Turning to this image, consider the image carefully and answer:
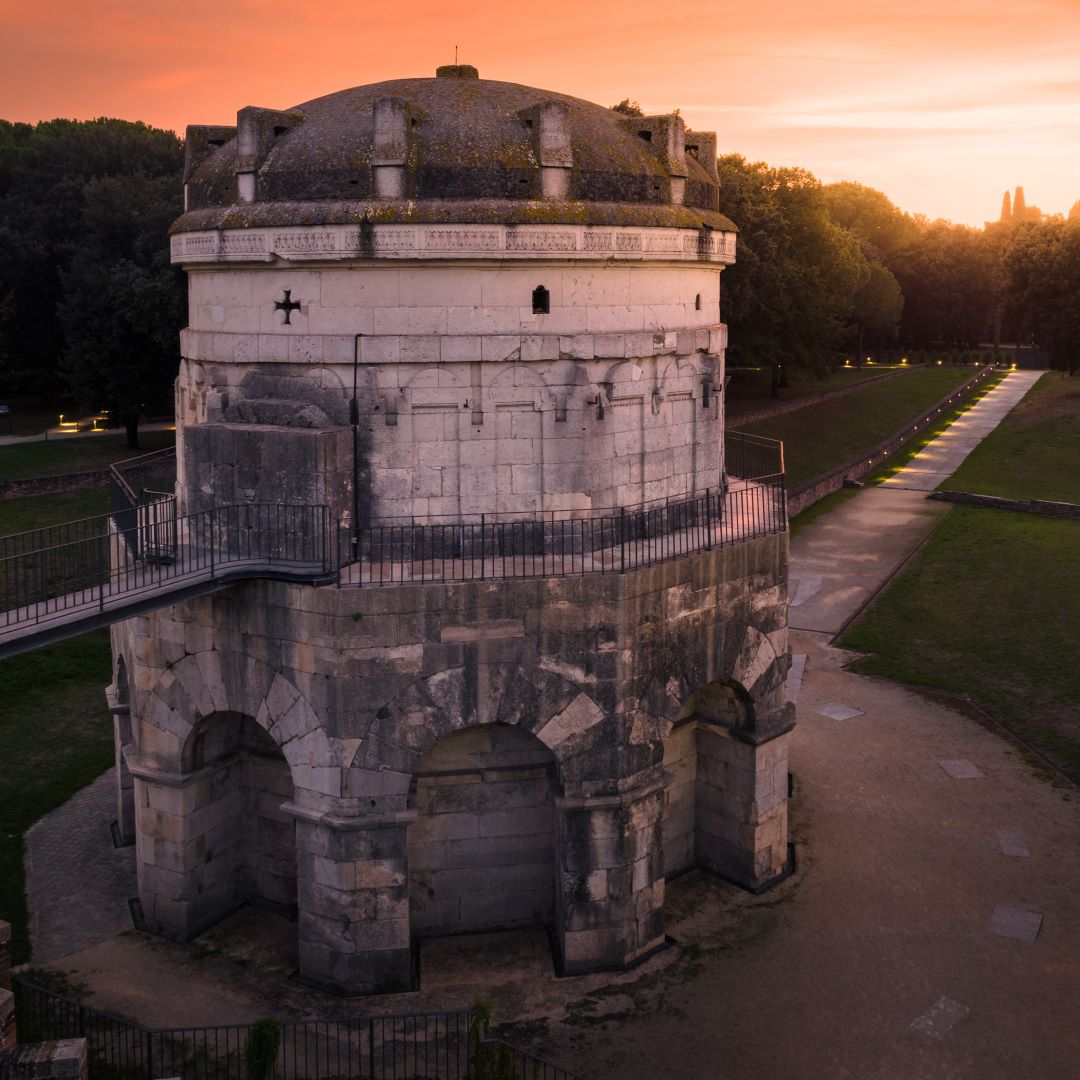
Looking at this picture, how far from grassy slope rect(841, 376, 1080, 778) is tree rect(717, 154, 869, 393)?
48.8 ft

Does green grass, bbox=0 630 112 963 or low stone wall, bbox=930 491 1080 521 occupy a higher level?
low stone wall, bbox=930 491 1080 521

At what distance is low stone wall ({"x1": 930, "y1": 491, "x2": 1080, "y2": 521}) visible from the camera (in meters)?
52.8

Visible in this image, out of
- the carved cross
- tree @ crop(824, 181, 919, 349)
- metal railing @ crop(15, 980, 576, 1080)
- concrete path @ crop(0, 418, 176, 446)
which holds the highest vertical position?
tree @ crop(824, 181, 919, 349)

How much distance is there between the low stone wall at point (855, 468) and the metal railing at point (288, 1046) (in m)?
27.5

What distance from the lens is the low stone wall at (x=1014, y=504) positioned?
52.8 metres

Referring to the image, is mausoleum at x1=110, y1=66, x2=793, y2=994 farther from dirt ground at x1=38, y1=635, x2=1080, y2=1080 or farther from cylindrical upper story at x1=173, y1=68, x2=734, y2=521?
dirt ground at x1=38, y1=635, x2=1080, y2=1080

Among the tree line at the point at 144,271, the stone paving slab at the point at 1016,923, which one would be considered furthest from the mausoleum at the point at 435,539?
the tree line at the point at 144,271

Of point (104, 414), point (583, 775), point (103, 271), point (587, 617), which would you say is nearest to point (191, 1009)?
point (583, 775)

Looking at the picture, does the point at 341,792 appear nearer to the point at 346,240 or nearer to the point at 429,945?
the point at 429,945

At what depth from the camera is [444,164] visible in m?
20.2

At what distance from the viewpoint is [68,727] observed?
32.0m

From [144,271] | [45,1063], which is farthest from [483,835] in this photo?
[144,271]

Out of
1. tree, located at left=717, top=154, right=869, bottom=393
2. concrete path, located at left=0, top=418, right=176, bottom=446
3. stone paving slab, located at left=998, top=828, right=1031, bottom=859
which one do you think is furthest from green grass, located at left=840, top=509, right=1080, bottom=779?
concrete path, located at left=0, top=418, right=176, bottom=446

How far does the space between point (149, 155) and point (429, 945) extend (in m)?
57.0
